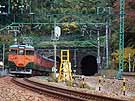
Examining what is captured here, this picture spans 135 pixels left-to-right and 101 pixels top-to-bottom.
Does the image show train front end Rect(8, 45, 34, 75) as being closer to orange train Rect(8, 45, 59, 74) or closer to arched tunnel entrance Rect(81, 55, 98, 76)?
orange train Rect(8, 45, 59, 74)

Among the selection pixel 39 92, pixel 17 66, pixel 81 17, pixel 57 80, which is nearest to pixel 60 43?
pixel 81 17

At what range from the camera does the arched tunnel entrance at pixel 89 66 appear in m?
81.7

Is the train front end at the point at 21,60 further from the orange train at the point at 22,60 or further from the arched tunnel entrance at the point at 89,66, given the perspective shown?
the arched tunnel entrance at the point at 89,66

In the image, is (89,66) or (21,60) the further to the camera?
(89,66)

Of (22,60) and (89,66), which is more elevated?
(22,60)

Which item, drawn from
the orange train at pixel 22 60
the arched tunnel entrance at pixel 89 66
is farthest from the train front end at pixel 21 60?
the arched tunnel entrance at pixel 89 66

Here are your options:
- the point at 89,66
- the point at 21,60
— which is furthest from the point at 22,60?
the point at 89,66

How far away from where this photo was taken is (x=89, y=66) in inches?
3359

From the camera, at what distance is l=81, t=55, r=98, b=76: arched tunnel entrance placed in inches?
3216

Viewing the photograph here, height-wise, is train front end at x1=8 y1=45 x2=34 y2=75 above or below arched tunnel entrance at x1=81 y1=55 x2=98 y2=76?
above

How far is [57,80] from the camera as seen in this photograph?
34.5m

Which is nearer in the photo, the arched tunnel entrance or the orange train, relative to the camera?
the orange train

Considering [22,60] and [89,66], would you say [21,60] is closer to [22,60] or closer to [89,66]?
[22,60]

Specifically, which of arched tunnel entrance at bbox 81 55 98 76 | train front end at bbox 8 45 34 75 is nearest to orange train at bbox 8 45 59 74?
train front end at bbox 8 45 34 75
